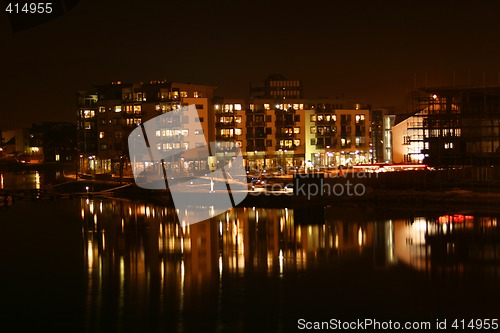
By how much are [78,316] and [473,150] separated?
15100 mm

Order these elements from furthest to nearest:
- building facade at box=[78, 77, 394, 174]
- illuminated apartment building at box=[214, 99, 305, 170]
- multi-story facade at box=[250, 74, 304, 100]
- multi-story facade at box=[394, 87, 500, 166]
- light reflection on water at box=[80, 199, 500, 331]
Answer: multi-story facade at box=[250, 74, 304, 100]
illuminated apartment building at box=[214, 99, 305, 170]
building facade at box=[78, 77, 394, 174]
multi-story facade at box=[394, 87, 500, 166]
light reflection on water at box=[80, 199, 500, 331]

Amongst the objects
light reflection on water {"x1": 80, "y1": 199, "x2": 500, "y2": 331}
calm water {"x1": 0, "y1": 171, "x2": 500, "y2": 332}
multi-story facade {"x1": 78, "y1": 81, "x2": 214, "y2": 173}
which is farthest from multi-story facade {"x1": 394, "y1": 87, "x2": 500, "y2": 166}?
multi-story facade {"x1": 78, "y1": 81, "x2": 214, "y2": 173}

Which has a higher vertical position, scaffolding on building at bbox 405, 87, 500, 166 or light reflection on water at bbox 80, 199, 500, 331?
scaffolding on building at bbox 405, 87, 500, 166

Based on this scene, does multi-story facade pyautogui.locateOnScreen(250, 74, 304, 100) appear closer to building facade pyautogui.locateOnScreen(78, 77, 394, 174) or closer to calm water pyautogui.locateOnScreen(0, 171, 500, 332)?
building facade pyautogui.locateOnScreen(78, 77, 394, 174)

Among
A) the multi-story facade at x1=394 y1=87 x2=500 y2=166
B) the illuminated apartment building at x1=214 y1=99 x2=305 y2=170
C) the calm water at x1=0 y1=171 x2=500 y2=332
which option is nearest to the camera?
the calm water at x1=0 y1=171 x2=500 y2=332

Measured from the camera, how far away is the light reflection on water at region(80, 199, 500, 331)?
9.78 m

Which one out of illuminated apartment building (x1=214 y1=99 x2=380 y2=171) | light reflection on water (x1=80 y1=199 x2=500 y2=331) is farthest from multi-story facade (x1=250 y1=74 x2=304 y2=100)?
light reflection on water (x1=80 y1=199 x2=500 y2=331)

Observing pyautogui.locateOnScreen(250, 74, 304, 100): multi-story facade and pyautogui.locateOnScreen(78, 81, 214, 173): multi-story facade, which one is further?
pyautogui.locateOnScreen(250, 74, 304, 100): multi-story facade

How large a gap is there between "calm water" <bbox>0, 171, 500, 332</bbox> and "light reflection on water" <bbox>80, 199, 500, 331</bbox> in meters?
0.03

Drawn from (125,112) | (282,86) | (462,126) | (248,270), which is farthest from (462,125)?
(282,86)

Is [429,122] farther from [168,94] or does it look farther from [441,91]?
[168,94]

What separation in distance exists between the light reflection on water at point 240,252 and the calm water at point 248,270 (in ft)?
0.08

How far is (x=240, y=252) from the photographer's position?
13.2 metres

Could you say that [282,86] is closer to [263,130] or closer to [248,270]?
[263,130]
